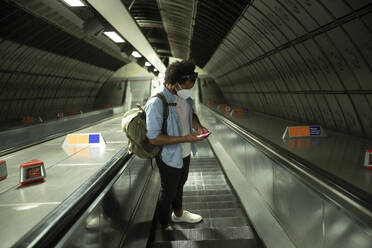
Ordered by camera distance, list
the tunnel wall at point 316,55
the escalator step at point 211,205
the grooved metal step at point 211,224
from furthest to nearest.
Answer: the escalator step at point 211,205, the tunnel wall at point 316,55, the grooved metal step at point 211,224

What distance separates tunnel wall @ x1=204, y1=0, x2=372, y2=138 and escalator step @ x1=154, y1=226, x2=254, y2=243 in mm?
2938

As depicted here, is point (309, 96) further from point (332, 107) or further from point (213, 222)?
point (213, 222)

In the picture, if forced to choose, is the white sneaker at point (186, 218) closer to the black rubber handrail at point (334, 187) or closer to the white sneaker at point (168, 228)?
the white sneaker at point (168, 228)

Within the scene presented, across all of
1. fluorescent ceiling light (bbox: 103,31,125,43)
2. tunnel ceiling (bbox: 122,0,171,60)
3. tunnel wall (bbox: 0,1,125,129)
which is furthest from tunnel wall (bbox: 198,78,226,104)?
fluorescent ceiling light (bbox: 103,31,125,43)

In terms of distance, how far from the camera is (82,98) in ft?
80.5

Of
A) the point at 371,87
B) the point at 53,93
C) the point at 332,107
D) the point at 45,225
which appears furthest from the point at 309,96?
the point at 53,93

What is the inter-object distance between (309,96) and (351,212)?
574cm

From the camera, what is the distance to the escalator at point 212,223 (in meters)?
3.47

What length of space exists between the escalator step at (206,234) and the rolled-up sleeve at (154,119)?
1.38 m

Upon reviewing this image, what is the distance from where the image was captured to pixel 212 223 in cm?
412

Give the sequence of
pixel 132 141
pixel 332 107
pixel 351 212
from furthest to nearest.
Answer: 1. pixel 332 107
2. pixel 132 141
3. pixel 351 212

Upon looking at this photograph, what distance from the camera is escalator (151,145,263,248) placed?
3.47 metres

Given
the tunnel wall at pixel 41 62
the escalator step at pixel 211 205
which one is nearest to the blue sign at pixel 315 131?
the escalator step at pixel 211 205

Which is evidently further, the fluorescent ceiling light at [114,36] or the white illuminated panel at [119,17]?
the fluorescent ceiling light at [114,36]
